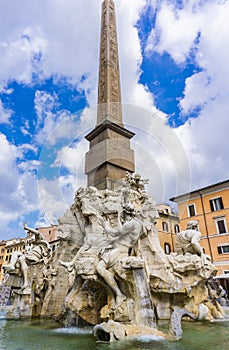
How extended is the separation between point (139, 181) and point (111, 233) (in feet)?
8.39

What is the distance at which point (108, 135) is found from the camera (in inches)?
350

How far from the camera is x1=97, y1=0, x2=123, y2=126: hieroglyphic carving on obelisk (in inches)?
390

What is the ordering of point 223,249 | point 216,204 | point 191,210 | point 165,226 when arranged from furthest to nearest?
point 165,226 < point 191,210 < point 216,204 < point 223,249

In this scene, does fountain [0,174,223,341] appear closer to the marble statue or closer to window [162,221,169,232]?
the marble statue

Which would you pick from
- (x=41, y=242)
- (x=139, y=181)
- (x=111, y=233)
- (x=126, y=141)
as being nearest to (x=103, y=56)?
(x=126, y=141)

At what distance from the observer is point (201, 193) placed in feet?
70.3

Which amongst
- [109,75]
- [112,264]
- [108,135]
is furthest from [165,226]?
[112,264]

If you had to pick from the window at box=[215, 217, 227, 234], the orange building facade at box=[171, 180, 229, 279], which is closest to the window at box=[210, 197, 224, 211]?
the orange building facade at box=[171, 180, 229, 279]

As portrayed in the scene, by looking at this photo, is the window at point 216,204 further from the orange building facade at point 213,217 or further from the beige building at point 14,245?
the beige building at point 14,245

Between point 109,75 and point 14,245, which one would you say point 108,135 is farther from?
point 14,245

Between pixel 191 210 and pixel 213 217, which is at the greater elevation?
pixel 191 210

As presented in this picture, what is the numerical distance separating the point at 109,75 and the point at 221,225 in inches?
553

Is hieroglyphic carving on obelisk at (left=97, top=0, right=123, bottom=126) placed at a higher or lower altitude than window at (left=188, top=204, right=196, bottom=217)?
higher

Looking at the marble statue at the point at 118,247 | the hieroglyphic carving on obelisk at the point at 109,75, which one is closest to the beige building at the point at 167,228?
the hieroglyphic carving on obelisk at the point at 109,75
